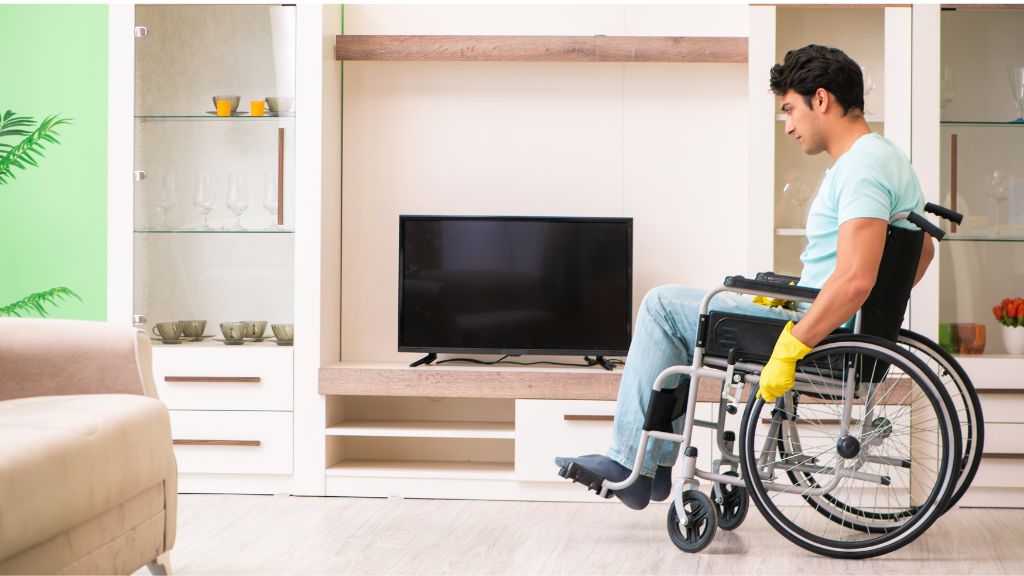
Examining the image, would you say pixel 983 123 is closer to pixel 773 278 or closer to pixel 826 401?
pixel 773 278

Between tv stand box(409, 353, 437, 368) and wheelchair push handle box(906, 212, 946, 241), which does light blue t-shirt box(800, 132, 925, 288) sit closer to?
wheelchair push handle box(906, 212, 946, 241)

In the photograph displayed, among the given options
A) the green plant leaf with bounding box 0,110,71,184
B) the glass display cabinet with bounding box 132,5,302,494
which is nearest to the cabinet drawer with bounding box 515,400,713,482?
the glass display cabinet with bounding box 132,5,302,494

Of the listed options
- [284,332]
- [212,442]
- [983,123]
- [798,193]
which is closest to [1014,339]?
[983,123]

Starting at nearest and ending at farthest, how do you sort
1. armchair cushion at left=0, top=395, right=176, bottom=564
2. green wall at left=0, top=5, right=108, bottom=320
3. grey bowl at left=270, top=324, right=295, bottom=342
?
1. armchair cushion at left=0, top=395, right=176, bottom=564
2. grey bowl at left=270, top=324, right=295, bottom=342
3. green wall at left=0, top=5, right=108, bottom=320

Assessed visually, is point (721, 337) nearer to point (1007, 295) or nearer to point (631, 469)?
point (631, 469)

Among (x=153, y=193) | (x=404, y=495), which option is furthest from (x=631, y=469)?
(x=153, y=193)

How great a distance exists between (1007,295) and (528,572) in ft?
6.41

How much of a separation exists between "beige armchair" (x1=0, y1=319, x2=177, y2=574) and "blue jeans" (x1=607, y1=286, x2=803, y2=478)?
1.06 meters

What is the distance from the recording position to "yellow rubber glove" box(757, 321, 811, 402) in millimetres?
2047

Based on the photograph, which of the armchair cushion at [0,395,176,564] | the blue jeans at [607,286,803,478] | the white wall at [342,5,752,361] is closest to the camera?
the armchair cushion at [0,395,176,564]

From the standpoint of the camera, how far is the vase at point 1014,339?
3.01m

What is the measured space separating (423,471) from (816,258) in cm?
146

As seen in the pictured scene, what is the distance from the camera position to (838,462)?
6.97 ft

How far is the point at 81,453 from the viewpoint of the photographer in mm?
1647
